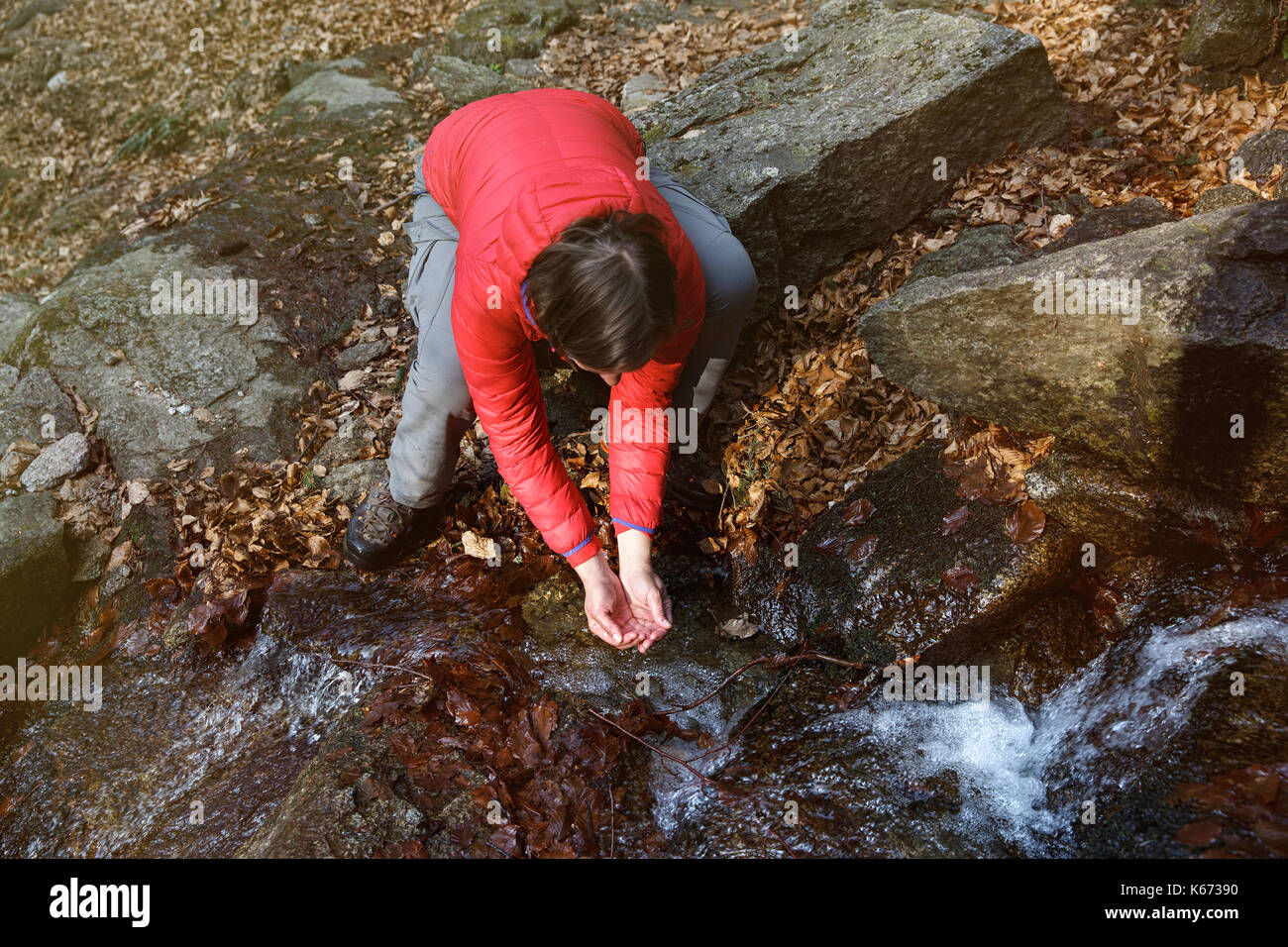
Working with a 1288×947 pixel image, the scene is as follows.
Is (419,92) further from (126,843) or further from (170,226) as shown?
(126,843)

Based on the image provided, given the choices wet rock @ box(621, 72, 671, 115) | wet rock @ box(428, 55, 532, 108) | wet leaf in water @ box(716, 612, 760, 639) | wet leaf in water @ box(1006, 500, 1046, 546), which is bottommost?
wet leaf in water @ box(716, 612, 760, 639)

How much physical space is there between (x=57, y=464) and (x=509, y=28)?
647 cm

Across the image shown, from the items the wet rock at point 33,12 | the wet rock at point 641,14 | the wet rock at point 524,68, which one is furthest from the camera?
the wet rock at point 33,12

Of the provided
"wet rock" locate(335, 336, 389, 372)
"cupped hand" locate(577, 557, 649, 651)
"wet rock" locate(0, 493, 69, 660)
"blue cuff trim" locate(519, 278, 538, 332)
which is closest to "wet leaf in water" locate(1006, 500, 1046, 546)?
"cupped hand" locate(577, 557, 649, 651)

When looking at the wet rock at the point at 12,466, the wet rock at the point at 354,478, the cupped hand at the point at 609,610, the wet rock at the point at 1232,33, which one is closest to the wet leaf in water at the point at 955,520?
the cupped hand at the point at 609,610

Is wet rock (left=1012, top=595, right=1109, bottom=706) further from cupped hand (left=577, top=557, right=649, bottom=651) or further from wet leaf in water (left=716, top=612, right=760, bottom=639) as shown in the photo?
cupped hand (left=577, top=557, right=649, bottom=651)

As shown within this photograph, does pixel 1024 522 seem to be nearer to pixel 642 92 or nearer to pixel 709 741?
pixel 709 741

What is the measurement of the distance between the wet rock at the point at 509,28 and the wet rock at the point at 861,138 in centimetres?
414

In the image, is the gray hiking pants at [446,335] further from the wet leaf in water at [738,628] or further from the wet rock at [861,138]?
the wet leaf in water at [738,628]

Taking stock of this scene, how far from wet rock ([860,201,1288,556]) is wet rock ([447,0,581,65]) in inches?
260

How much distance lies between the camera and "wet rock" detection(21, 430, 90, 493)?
202 inches

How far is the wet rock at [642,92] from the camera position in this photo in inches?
278
